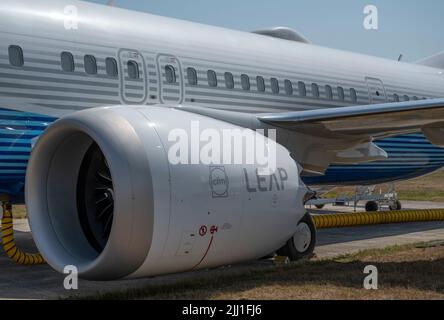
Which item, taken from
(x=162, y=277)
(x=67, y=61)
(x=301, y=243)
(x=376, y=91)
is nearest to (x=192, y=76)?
(x=67, y=61)

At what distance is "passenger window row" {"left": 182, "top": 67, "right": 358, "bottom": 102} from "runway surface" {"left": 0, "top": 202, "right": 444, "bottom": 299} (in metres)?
2.58

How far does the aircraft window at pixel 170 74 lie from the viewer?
9.05 metres

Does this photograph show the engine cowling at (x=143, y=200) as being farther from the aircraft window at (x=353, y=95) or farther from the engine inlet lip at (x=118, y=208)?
the aircraft window at (x=353, y=95)

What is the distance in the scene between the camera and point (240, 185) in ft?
21.2

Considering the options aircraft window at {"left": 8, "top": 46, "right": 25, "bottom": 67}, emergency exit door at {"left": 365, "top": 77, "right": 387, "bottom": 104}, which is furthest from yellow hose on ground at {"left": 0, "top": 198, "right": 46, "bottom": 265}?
emergency exit door at {"left": 365, "top": 77, "right": 387, "bottom": 104}

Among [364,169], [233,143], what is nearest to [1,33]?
[233,143]

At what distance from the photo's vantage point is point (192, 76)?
9.39 meters

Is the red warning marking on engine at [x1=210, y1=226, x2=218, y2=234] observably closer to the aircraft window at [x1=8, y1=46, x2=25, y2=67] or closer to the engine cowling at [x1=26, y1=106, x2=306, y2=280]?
the engine cowling at [x1=26, y1=106, x2=306, y2=280]

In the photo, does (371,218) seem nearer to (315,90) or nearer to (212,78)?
(315,90)

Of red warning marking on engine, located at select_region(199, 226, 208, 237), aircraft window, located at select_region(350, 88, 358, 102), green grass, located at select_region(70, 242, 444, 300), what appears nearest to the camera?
red warning marking on engine, located at select_region(199, 226, 208, 237)

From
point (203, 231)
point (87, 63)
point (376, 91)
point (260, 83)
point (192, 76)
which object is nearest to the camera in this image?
point (203, 231)

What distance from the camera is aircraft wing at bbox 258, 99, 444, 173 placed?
27.4ft

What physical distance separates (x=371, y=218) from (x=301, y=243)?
6.18 meters

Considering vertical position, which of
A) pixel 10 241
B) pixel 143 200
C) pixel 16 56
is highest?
pixel 16 56
